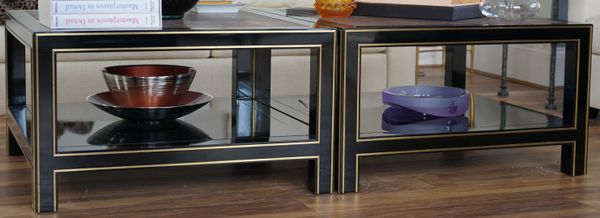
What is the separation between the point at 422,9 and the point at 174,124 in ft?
2.13

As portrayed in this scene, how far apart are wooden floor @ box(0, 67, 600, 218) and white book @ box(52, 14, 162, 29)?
0.37 meters

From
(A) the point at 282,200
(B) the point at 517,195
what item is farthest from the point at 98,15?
(B) the point at 517,195

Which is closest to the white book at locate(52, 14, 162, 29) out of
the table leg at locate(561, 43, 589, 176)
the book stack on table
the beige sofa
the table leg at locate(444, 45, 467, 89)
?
the book stack on table

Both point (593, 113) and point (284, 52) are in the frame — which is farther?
point (284, 52)

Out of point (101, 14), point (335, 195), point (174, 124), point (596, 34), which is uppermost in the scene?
point (101, 14)

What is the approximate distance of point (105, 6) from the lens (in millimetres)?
1935

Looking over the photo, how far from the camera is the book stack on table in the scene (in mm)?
2270

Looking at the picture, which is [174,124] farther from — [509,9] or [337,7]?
[509,9]

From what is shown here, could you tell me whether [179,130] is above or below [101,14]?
below

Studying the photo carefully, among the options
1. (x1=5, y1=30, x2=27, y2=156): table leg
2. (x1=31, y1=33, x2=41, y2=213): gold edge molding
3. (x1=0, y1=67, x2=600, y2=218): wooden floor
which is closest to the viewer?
(x1=31, y1=33, x2=41, y2=213): gold edge molding

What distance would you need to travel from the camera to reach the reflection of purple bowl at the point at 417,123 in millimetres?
2215

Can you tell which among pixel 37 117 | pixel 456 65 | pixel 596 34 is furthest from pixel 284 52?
pixel 37 117

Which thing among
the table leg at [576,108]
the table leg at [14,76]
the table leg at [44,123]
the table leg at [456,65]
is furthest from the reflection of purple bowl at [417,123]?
the table leg at [14,76]

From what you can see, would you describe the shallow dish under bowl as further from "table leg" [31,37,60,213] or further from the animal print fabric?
the animal print fabric
